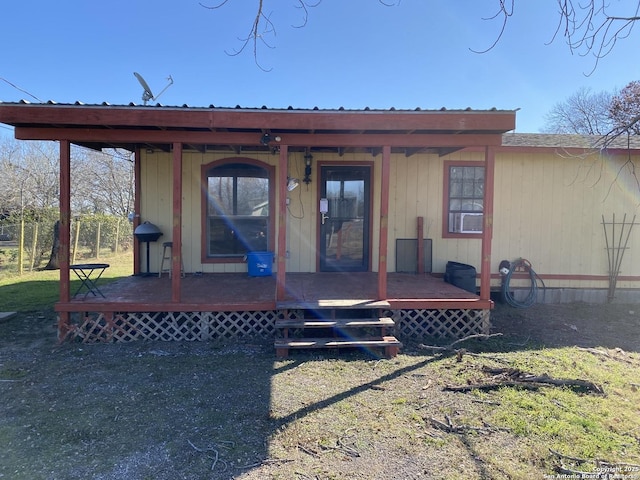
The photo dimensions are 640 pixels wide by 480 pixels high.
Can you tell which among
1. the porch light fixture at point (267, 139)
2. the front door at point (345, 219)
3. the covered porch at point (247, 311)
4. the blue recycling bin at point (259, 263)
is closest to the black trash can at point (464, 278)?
the covered porch at point (247, 311)

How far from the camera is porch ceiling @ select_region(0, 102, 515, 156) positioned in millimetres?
4254

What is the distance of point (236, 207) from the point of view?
22.6 feet

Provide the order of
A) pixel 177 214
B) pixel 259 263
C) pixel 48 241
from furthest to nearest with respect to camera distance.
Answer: pixel 48 241 < pixel 259 263 < pixel 177 214

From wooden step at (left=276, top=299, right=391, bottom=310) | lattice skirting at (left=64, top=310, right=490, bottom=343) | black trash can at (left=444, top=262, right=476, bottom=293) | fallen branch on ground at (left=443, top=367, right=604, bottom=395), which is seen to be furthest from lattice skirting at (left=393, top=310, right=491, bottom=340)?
fallen branch on ground at (left=443, top=367, right=604, bottom=395)

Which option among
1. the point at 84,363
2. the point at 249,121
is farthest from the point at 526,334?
the point at 84,363

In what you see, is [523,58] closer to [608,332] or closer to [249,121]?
[249,121]

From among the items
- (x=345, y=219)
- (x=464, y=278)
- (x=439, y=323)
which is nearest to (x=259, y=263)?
(x=345, y=219)

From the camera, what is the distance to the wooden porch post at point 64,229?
450cm

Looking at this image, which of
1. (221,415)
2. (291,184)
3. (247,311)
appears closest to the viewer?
(221,415)

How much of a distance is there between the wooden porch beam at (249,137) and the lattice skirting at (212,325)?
7.10 ft

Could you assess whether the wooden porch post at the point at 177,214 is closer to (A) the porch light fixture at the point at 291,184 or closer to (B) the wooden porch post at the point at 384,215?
(A) the porch light fixture at the point at 291,184

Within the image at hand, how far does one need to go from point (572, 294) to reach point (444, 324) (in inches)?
134

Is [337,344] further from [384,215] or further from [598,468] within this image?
[598,468]

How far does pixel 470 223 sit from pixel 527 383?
3.82 m
